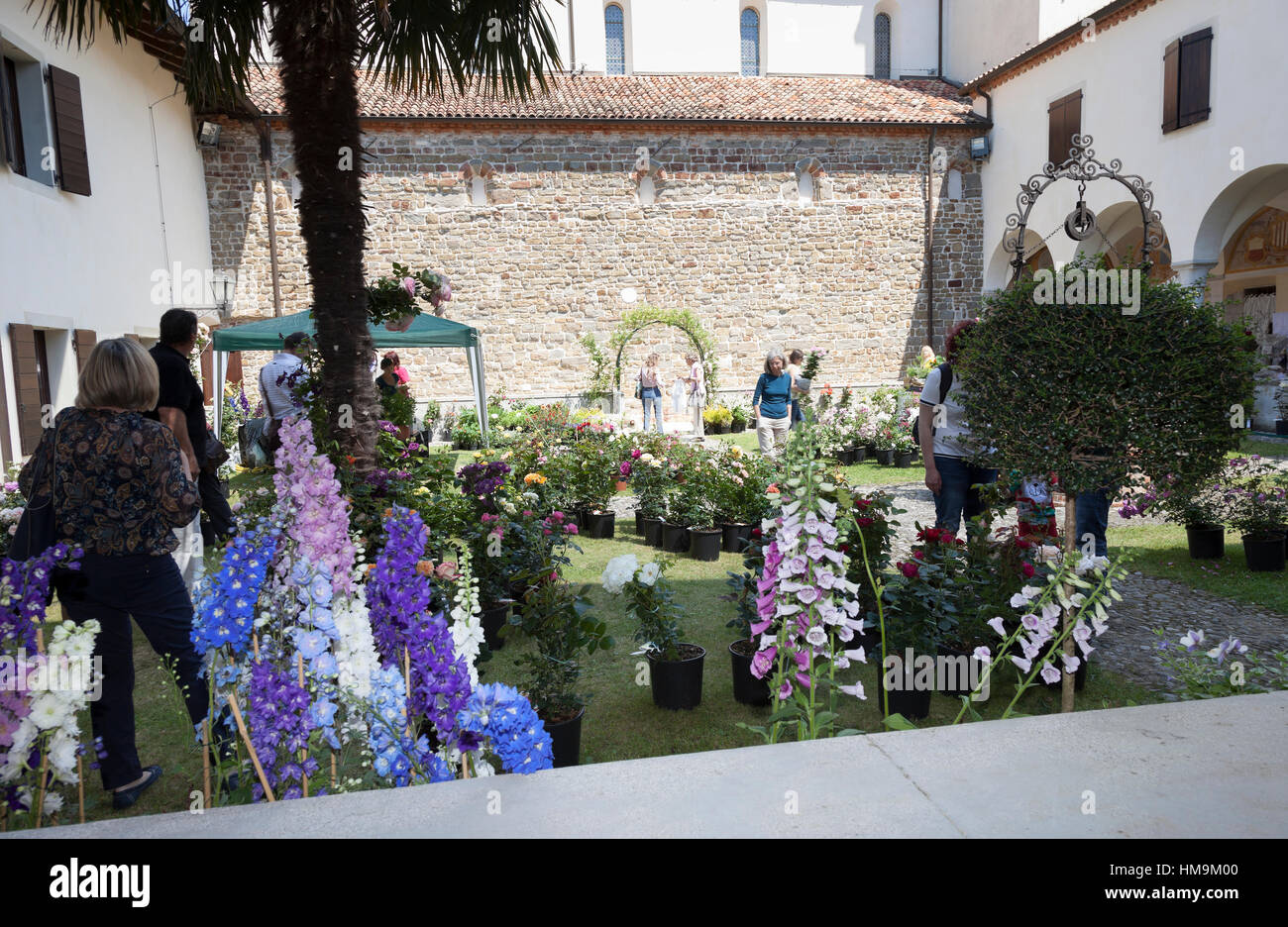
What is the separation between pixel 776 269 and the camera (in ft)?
64.0

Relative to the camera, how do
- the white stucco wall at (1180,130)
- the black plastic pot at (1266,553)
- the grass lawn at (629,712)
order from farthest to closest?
the white stucco wall at (1180,130), the black plastic pot at (1266,553), the grass lawn at (629,712)

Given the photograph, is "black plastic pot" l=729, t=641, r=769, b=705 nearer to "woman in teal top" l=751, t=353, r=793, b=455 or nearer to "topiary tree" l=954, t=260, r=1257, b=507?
"topiary tree" l=954, t=260, r=1257, b=507

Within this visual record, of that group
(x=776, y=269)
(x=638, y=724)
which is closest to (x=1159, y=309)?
(x=638, y=724)

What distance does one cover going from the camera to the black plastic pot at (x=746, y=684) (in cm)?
400

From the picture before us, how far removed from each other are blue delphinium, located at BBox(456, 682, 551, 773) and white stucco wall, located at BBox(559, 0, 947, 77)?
72.9ft

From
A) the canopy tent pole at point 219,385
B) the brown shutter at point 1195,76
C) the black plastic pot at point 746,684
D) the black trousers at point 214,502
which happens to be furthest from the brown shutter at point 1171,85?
the black trousers at point 214,502

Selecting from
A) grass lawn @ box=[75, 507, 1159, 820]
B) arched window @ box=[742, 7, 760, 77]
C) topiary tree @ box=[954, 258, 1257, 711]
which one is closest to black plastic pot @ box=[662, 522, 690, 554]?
grass lawn @ box=[75, 507, 1159, 820]

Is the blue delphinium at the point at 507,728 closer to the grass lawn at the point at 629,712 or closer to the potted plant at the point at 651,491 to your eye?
the grass lawn at the point at 629,712

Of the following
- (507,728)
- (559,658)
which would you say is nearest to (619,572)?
(559,658)

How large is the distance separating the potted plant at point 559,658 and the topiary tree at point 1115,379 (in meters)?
2.12

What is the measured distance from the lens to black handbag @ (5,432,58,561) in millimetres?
2918

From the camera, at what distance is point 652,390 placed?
17703 mm

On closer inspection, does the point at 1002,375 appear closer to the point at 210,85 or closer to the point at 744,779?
the point at 744,779
